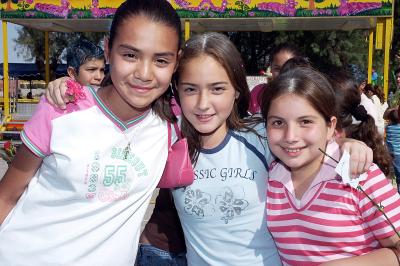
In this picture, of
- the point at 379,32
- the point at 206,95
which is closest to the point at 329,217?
the point at 206,95

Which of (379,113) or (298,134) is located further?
(379,113)

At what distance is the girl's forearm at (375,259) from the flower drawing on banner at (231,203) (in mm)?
460

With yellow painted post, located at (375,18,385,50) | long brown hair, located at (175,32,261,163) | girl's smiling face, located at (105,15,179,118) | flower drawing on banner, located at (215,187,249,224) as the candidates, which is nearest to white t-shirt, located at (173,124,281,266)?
flower drawing on banner, located at (215,187,249,224)

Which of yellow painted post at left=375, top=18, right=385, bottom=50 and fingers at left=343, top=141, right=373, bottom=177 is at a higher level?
yellow painted post at left=375, top=18, right=385, bottom=50

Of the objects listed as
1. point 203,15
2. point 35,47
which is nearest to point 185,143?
point 203,15

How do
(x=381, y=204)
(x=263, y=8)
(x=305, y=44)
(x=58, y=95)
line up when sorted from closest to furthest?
(x=381, y=204) → (x=58, y=95) → (x=263, y=8) → (x=305, y=44)

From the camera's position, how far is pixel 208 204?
2.25m

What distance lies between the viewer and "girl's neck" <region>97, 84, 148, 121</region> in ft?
6.86

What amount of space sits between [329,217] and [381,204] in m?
0.21

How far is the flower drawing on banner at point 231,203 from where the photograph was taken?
7.31 feet

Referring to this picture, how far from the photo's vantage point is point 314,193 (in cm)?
207

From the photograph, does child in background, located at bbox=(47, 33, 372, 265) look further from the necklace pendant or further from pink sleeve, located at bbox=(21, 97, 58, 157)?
pink sleeve, located at bbox=(21, 97, 58, 157)

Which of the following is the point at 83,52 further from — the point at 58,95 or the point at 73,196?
the point at 73,196

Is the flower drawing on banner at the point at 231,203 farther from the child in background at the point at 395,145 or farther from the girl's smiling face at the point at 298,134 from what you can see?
the child in background at the point at 395,145
